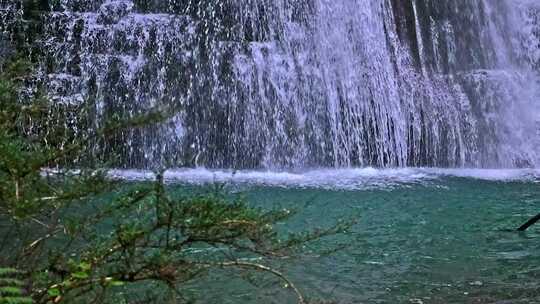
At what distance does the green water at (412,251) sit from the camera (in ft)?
18.0

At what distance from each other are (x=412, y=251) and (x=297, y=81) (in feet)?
25.1

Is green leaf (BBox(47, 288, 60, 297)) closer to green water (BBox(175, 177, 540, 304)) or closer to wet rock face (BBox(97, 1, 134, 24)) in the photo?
green water (BBox(175, 177, 540, 304))

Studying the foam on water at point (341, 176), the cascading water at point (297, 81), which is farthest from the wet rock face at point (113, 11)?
the foam on water at point (341, 176)

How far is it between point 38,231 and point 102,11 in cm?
1031

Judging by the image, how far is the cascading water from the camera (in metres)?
13.2

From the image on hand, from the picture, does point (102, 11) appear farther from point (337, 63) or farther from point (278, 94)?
point (337, 63)

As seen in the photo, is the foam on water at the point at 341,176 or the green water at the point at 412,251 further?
the foam on water at the point at 341,176

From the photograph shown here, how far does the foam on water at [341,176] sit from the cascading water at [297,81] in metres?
0.77

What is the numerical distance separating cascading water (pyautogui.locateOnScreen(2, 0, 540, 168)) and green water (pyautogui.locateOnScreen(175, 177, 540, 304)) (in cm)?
327

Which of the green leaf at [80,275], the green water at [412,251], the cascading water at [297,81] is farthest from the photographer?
the cascading water at [297,81]

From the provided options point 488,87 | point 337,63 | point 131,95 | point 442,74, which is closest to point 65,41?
point 131,95

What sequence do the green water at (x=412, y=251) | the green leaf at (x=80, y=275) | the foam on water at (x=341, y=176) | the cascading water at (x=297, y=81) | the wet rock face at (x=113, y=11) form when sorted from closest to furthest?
the green leaf at (x=80, y=275) < the green water at (x=412, y=251) < the foam on water at (x=341, y=176) < the cascading water at (x=297, y=81) < the wet rock face at (x=113, y=11)

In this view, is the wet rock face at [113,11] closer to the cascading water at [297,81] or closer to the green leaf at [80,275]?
the cascading water at [297,81]

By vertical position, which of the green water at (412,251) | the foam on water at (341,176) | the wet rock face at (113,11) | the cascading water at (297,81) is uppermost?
the wet rock face at (113,11)
